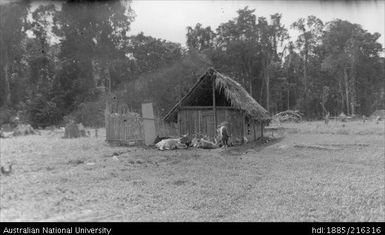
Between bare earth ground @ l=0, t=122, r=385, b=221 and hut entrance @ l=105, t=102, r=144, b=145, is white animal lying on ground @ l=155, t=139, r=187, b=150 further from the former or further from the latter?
bare earth ground @ l=0, t=122, r=385, b=221

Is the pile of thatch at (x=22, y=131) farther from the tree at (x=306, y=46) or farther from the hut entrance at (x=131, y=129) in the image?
the tree at (x=306, y=46)

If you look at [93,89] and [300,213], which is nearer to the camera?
[300,213]

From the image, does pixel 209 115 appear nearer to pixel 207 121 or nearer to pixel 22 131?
pixel 207 121

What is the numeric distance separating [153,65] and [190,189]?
99.6ft

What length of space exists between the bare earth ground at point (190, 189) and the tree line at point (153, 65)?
12.9 meters

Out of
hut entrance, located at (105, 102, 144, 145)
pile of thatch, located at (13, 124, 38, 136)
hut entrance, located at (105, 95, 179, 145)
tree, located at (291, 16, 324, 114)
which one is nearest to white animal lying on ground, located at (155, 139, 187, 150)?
hut entrance, located at (105, 95, 179, 145)

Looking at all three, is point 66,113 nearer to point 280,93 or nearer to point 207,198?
point 280,93

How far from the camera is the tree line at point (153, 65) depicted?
106 feet

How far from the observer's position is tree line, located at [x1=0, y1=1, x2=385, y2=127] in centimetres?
3246

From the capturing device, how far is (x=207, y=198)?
659 cm

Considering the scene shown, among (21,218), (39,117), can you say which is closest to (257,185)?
(21,218)

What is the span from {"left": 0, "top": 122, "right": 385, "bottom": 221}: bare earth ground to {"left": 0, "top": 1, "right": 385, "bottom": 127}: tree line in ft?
42.3

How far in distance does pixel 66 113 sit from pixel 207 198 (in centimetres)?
3062

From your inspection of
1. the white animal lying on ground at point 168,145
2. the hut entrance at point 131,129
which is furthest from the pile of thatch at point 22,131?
the white animal lying on ground at point 168,145
